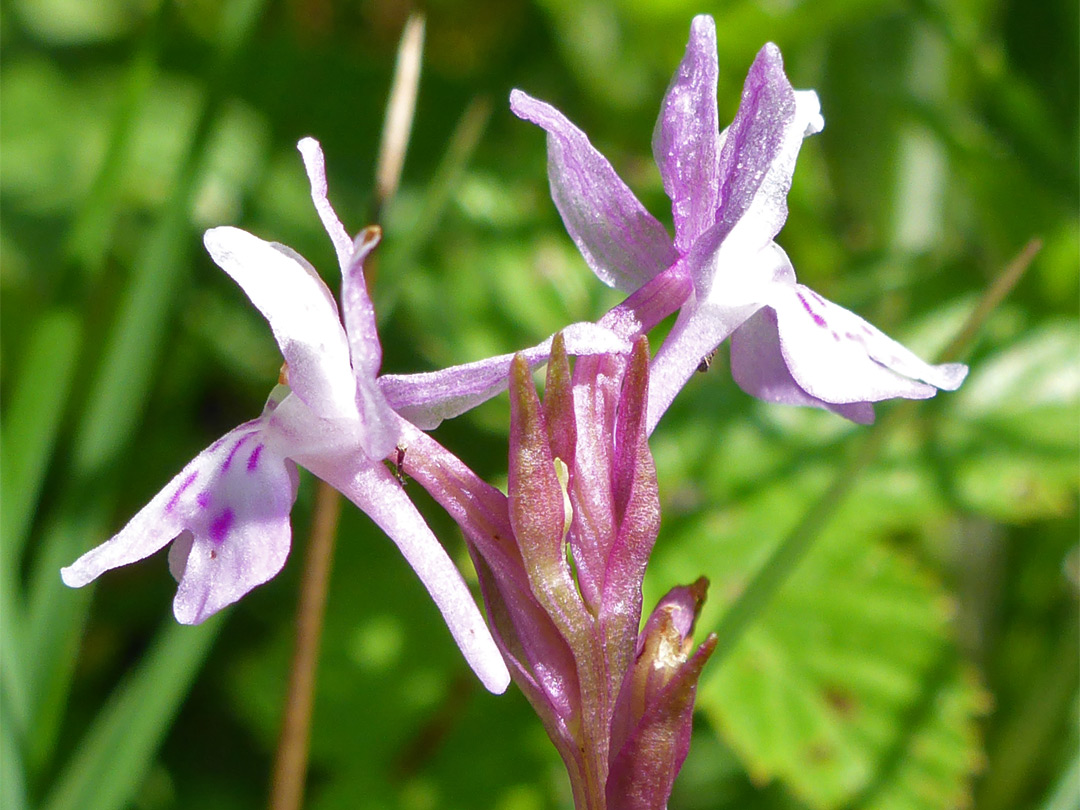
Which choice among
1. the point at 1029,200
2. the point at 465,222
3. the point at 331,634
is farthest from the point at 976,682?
the point at 465,222

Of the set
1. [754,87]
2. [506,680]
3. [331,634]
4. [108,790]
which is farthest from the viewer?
[331,634]

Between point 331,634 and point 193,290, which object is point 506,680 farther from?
point 193,290

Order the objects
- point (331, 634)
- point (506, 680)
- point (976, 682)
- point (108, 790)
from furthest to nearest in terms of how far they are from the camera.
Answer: point (331, 634), point (976, 682), point (108, 790), point (506, 680)

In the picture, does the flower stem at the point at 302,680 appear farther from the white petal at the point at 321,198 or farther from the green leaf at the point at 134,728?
the white petal at the point at 321,198

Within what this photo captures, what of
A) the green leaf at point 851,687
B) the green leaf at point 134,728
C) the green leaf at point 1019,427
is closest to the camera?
the green leaf at point 134,728

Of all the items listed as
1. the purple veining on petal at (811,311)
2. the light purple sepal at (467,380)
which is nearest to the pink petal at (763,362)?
the purple veining on petal at (811,311)

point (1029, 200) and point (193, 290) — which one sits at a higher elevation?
point (193, 290)
